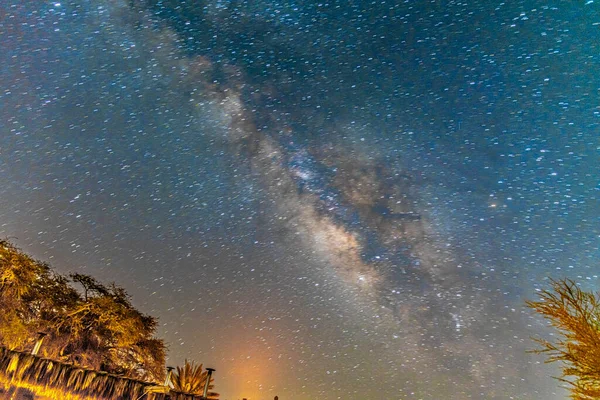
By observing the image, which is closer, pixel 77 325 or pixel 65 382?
pixel 65 382

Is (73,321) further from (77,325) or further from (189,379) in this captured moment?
(189,379)

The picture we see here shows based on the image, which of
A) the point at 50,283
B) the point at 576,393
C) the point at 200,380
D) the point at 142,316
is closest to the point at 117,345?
the point at 142,316

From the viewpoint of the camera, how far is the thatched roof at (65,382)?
13141 mm

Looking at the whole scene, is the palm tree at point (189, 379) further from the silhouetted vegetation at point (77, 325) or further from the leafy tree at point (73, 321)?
the leafy tree at point (73, 321)

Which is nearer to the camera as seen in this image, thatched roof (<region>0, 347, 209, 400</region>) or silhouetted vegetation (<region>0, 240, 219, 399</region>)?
thatched roof (<region>0, 347, 209, 400</region>)

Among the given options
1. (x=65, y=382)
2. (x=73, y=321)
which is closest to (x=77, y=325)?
(x=73, y=321)

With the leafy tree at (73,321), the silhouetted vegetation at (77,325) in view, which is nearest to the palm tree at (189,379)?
the silhouetted vegetation at (77,325)

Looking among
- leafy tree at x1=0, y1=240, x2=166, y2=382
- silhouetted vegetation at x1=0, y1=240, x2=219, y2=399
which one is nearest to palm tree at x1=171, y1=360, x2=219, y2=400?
silhouetted vegetation at x1=0, y1=240, x2=219, y2=399

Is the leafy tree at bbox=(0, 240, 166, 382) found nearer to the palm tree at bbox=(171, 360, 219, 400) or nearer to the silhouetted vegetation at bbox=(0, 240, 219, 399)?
the silhouetted vegetation at bbox=(0, 240, 219, 399)

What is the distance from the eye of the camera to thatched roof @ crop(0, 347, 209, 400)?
43.1ft

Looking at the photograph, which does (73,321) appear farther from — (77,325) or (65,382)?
(65,382)

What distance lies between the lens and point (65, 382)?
13336 millimetres

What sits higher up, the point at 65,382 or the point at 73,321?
the point at 73,321

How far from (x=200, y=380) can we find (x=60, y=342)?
6.13 meters
